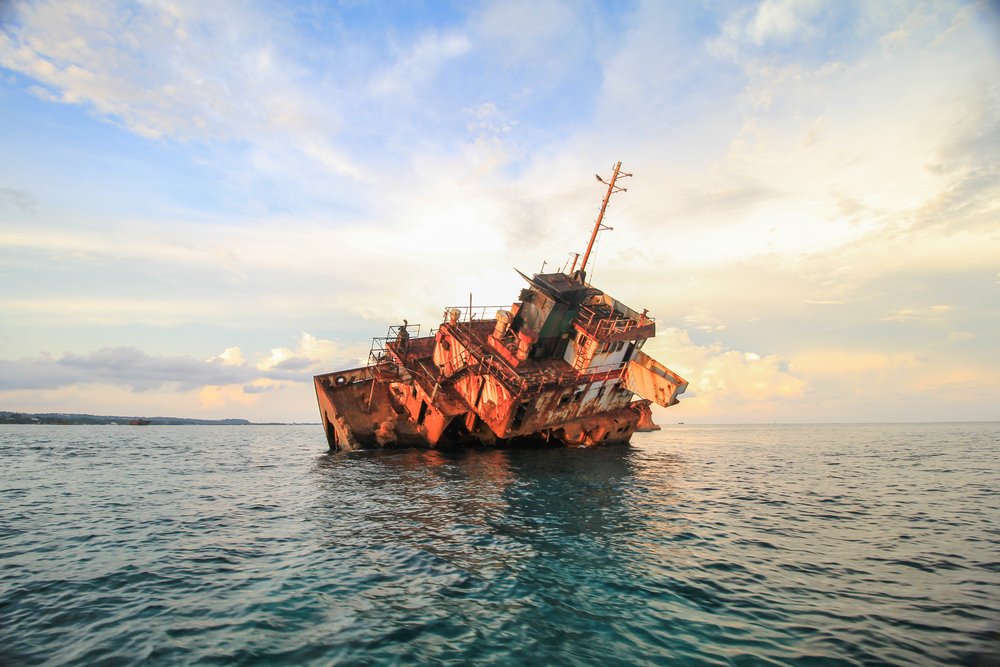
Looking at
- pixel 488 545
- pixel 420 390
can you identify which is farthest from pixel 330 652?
pixel 420 390

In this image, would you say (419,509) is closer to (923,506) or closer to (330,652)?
(330,652)

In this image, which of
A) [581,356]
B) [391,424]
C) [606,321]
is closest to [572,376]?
[581,356]

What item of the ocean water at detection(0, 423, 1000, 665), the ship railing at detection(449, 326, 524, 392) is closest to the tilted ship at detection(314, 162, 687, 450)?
the ship railing at detection(449, 326, 524, 392)

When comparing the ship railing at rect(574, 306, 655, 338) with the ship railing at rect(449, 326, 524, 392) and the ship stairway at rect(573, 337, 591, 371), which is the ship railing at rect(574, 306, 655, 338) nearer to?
the ship stairway at rect(573, 337, 591, 371)

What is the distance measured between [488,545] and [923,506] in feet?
51.3

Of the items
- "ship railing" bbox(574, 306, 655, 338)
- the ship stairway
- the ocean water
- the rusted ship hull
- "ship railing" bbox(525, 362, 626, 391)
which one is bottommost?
the ocean water

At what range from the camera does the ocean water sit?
6734 millimetres

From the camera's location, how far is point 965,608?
7.93 m

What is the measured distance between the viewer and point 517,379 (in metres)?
23.9

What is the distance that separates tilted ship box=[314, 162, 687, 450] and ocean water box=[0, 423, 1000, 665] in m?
6.77

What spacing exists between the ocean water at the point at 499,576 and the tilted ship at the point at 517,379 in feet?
22.2

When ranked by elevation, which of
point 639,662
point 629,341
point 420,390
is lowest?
point 639,662

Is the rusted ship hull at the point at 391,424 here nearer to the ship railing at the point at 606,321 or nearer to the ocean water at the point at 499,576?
the ship railing at the point at 606,321

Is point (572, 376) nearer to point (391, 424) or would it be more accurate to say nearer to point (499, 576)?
point (391, 424)
